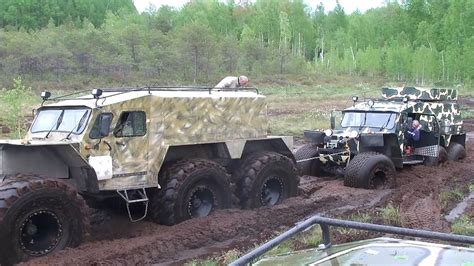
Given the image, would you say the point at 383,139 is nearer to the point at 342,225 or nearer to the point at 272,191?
the point at 272,191

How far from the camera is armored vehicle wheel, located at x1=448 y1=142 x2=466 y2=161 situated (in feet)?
53.8

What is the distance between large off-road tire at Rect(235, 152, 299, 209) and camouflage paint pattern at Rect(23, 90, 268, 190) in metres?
0.54

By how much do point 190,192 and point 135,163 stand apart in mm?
1008

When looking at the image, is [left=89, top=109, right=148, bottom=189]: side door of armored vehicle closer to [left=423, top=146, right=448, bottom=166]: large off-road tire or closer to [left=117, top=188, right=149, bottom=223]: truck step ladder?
[left=117, top=188, right=149, bottom=223]: truck step ladder

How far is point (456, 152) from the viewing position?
650 inches

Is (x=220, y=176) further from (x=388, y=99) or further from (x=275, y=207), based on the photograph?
(x=388, y=99)

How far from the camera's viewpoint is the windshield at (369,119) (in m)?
14.4

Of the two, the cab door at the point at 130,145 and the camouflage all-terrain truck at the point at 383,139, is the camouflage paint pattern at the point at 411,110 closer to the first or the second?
the camouflage all-terrain truck at the point at 383,139

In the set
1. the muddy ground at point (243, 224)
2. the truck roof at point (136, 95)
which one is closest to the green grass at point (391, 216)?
the muddy ground at point (243, 224)

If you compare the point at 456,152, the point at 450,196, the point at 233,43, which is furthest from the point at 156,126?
the point at 233,43

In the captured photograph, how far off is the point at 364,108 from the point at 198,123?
19.5 ft

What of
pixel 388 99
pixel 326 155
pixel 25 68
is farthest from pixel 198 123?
pixel 25 68

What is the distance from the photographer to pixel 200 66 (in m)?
56.4

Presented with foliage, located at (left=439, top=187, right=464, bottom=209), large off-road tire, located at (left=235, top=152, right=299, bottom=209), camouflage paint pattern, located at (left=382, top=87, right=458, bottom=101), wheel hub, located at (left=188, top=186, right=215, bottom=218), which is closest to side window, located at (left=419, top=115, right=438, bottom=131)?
camouflage paint pattern, located at (left=382, top=87, right=458, bottom=101)
